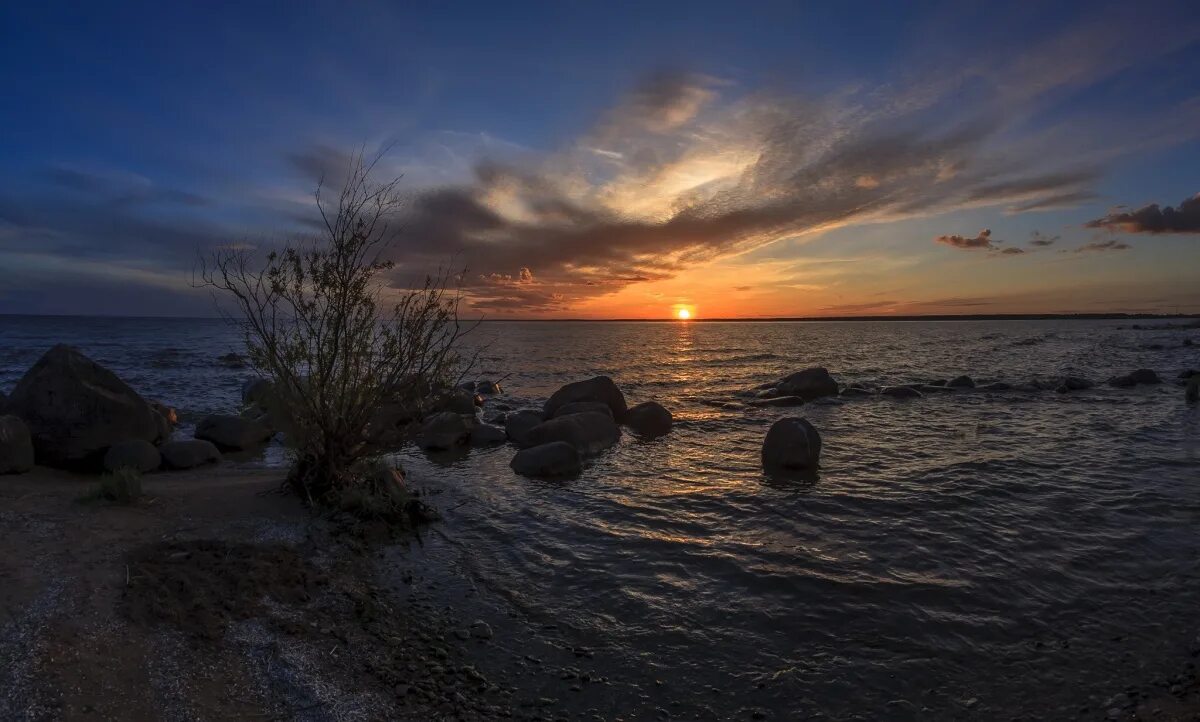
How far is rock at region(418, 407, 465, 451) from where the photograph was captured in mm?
17516

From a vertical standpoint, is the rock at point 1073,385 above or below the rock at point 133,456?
below

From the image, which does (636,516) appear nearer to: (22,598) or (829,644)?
(829,644)

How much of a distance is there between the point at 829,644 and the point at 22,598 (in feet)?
27.9

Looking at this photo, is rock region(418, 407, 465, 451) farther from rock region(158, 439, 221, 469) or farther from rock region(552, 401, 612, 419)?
rock region(158, 439, 221, 469)

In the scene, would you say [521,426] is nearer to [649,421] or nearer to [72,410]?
[649,421]

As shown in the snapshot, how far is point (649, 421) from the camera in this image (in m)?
20.8

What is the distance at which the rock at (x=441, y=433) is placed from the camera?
690 inches

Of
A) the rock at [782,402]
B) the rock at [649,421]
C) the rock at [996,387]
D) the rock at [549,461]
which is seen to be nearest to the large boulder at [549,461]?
the rock at [549,461]

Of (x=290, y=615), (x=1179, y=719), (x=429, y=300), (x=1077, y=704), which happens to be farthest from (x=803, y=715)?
(x=429, y=300)

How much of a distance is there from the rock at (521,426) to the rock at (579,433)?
0.87 metres

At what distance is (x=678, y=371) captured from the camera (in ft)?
Result: 144

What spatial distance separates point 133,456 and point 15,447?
188cm

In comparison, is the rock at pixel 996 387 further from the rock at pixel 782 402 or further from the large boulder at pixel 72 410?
the large boulder at pixel 72 410

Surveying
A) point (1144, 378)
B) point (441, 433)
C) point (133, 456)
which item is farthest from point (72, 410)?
point (1144, 378)
